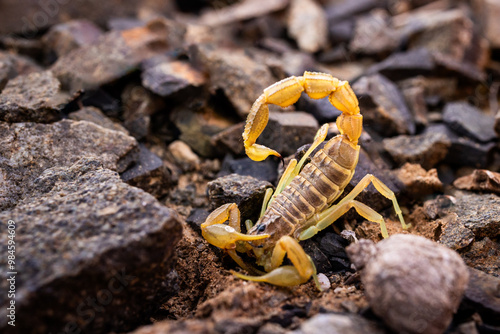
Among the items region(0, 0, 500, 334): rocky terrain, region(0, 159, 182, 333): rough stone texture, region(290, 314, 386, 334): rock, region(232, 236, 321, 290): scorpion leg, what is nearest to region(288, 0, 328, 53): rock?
region(0, 0, 500, 334): rocky terrain

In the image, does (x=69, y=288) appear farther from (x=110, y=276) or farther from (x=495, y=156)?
(x=495, y=156)

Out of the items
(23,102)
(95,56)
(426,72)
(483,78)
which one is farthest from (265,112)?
(483,78)

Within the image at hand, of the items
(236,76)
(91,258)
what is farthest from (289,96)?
(91,258)

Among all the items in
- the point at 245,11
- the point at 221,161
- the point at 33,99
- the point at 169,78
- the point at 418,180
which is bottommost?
the point at 221,161

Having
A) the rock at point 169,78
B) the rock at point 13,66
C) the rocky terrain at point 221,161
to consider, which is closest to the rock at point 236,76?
the rocky terrain at point 221,161

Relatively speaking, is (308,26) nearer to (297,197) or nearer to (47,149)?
(297,197)

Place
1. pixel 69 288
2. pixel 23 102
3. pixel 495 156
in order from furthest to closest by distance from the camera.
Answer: pixel 495 156
pixel 23 102
pixel 69 288

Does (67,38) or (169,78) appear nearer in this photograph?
(169,78)
